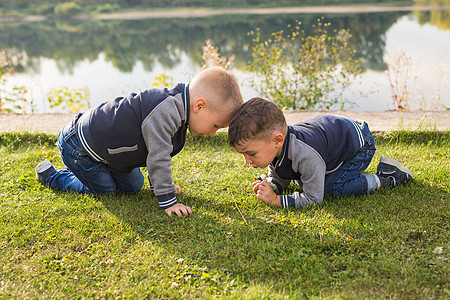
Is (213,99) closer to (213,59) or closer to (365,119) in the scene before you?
(365,119)

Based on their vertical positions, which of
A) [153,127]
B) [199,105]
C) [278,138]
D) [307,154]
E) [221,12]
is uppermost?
[221,12]

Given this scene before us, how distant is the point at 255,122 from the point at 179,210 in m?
0.89

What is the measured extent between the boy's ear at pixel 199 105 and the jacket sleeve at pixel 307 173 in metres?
0.72

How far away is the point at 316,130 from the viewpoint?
3299 millimetres

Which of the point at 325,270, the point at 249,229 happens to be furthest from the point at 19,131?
the point at 325,270

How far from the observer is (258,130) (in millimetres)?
2957

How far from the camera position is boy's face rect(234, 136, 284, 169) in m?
3.01

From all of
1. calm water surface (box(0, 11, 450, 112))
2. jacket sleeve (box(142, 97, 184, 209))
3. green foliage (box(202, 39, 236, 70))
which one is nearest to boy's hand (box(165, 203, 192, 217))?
jacket sleeve (box(142, 97, 184, 209))

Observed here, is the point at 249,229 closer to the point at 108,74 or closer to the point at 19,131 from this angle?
the point at 19,131

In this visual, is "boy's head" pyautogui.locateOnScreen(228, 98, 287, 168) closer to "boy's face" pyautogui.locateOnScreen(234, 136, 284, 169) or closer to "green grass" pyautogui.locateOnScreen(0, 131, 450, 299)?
"boy's face" pyautogui.locateOnScreen(234, 136, 284, 169)

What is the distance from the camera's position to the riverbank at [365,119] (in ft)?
15.9

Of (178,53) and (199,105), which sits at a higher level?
(199,105)

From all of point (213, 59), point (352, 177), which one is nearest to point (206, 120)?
point (352, 177)

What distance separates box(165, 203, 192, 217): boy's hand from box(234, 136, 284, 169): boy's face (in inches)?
24.0
